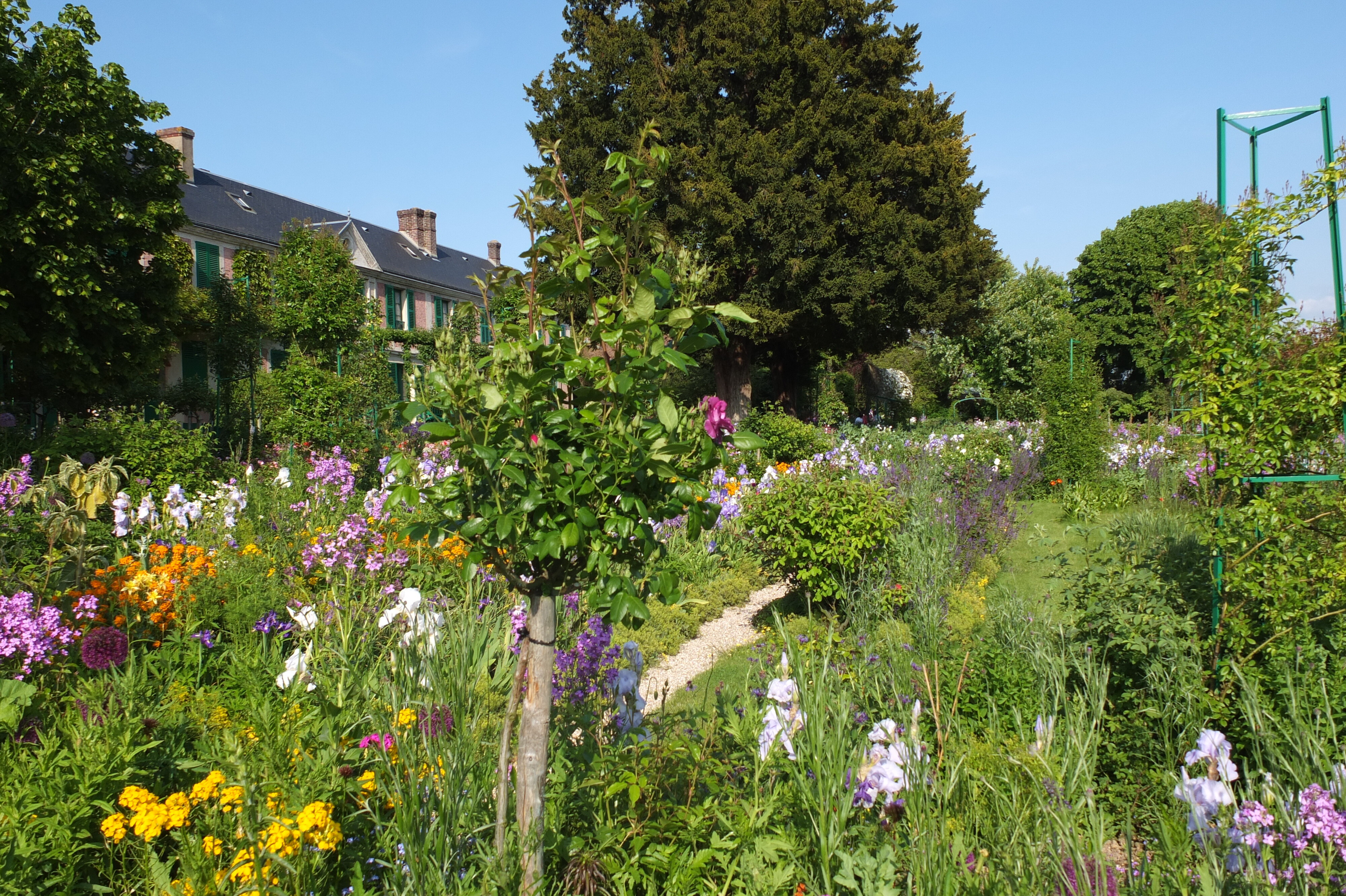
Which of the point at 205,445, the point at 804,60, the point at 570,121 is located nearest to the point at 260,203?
the point at 570,121

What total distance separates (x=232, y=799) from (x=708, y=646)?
3699 millimetres

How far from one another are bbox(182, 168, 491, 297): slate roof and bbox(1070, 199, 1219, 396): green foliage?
24.7 m

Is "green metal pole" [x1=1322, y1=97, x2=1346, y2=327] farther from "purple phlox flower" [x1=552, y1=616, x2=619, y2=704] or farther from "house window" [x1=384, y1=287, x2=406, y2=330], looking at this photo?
"house window" [x1=384, y1=287, x2=406, y2=330]

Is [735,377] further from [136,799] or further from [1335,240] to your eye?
[136,799]

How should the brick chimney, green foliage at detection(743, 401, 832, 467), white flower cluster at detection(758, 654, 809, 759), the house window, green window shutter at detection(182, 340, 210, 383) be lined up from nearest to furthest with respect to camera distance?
white flower cluster at detection(758, 654, 809, 759) → green foliage at detection(743, 401, 832, 467) → green window shutter at detection(182, 340, 210, 383) → the house window → the brick chimney

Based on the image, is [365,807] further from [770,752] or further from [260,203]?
[260,203]

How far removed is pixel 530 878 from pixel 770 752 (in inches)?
26.4

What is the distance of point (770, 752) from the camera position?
2082 millimetres

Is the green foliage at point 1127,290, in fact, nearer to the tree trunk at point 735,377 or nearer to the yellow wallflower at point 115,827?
the tree trunk at point 735,377

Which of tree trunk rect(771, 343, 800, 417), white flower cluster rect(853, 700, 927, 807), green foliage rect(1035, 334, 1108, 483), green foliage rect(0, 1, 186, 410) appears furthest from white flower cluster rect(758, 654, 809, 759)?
tree trunk rect(771, 343, 800, 417)

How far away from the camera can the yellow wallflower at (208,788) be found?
1994 millimetres

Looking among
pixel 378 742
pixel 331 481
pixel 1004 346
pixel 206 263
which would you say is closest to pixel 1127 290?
pixel 1004 346

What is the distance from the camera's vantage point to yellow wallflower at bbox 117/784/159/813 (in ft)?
6.33

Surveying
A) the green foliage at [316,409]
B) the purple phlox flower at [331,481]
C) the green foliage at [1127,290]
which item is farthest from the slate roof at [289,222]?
the green foliage at [1127,290]
